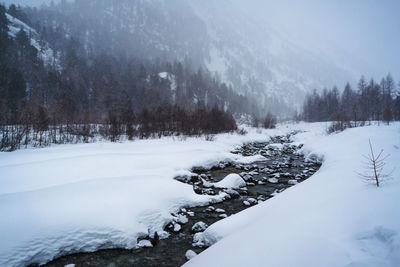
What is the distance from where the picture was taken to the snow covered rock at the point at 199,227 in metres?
3.93

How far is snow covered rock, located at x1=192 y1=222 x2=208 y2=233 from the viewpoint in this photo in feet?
12.9

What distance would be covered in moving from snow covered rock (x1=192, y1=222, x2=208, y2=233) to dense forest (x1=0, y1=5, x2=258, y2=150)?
11.6 m

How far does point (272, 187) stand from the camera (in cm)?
680

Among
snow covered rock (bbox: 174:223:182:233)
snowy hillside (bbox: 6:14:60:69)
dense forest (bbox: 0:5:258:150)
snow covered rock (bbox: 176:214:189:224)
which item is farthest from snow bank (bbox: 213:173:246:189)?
snowy hillside (bbox: 6:14:60:69)

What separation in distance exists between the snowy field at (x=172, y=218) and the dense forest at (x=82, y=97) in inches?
352

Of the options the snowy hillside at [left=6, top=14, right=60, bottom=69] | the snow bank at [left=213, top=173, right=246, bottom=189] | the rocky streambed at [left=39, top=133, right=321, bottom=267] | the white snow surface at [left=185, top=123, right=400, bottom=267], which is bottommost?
the rocky streambed at [left=39, top=133, right=321, bottom=267]

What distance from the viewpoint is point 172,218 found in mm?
4254

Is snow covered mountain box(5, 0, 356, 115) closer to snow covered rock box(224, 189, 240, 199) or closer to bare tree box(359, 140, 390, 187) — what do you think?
snow covered rock box(224, 189, 240, 199)

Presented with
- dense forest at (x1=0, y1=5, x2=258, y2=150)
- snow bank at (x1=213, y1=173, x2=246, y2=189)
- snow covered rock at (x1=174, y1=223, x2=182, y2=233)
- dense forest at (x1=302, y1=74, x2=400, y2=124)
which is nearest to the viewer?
snow covered rock at (x1=174, y1=223, x2=182, y2=233)

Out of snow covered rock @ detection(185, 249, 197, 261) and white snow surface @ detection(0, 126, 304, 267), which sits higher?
white snow surface @ detection(0, 126, 304, 267)

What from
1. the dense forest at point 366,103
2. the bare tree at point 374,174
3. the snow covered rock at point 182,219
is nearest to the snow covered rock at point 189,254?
the snow covered rock at point 182,219

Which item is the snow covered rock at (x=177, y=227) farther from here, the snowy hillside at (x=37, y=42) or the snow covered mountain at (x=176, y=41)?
the snow covered mountain at (x=176, y=41)

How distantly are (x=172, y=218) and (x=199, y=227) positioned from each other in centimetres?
73

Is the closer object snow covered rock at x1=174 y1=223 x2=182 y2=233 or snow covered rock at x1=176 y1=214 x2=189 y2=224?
snow covered rock at x1=174 y1=223 x2=182 y2=233
